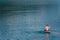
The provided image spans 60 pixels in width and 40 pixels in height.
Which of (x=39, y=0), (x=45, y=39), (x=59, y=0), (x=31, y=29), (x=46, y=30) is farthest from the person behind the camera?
(x=39, y=0)

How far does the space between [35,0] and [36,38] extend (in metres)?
9.95

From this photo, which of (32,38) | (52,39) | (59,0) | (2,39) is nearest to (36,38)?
(32,38)

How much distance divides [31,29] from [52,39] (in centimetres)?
108

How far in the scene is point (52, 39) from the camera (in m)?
3.28

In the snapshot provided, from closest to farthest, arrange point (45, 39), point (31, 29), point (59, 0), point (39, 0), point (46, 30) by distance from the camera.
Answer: point (45, 39), point (46, 30), point (31, 29), point (59, 0), point (39, 0)

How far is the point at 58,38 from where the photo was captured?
11.2 ft

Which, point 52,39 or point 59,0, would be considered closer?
point 52,39

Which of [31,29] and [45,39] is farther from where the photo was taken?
[31,29]

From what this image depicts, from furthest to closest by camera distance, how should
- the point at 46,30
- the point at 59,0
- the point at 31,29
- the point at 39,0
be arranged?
1. the point at 39,0
2. the point at 59,0
3. the point at 31,29
4. the point at 46,30

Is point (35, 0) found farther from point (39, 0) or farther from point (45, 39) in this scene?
point (45, 39)

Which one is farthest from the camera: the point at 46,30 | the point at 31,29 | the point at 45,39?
the point at 31,29

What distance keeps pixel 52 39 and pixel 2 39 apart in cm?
80

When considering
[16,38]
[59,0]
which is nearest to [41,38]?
[16,38]

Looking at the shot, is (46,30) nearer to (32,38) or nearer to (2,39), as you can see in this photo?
(32,38)
